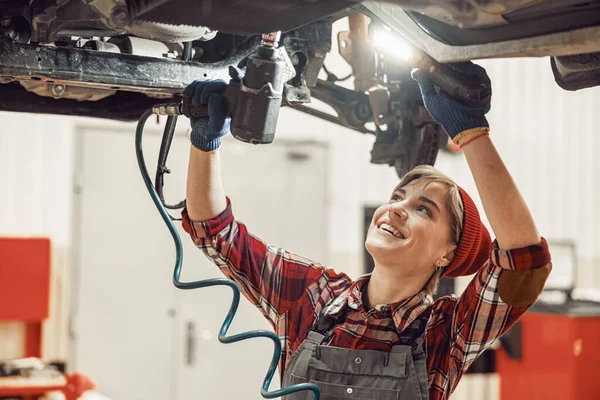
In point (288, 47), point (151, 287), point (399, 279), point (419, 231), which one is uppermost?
point (288, 47)

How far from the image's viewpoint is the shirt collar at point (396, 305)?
197 centimetres

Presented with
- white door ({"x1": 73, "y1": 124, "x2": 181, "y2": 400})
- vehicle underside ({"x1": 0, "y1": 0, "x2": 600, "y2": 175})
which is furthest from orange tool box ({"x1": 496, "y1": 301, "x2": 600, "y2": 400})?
vehicle underside ({"x1": 0, "y1": 0, "x2": 600, "y2": 175})

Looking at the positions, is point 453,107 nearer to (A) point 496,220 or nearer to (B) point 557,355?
(A) point 496,220

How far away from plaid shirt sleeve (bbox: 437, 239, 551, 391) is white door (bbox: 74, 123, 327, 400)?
3.21 metres

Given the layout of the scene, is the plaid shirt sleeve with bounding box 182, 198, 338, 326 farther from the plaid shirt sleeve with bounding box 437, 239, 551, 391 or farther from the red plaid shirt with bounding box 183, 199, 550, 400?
the plaid shirt sleeve with bounding box 437, 239, 551, 391

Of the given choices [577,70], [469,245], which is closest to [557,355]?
[469,245]

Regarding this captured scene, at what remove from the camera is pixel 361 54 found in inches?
104

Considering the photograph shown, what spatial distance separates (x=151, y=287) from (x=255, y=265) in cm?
296

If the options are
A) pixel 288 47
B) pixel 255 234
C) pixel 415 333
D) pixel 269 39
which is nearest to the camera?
pixel 269 39

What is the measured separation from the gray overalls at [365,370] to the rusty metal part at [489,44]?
74 centimetres

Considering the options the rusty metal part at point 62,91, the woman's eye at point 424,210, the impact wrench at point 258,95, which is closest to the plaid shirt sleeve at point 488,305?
the woman's eye at point 424,210

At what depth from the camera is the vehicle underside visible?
1.40 meters

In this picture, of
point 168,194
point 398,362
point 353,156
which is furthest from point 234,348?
point 398,362

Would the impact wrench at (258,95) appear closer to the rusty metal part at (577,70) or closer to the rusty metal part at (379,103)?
the rusty metal part at (577,70)
